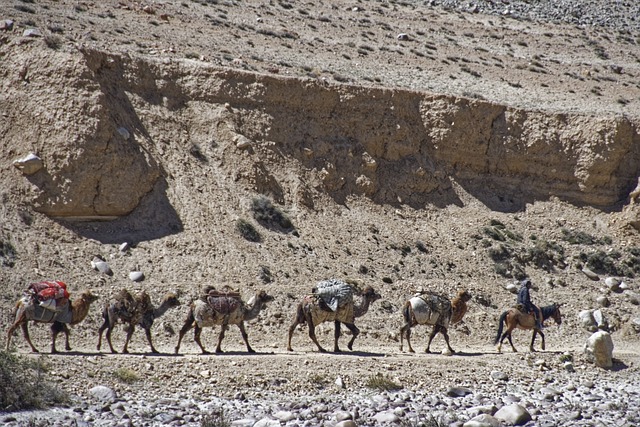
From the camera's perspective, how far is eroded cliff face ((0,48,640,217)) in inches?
988

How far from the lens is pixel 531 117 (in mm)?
31594

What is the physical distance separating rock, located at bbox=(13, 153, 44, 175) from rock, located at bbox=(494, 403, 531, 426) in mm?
15173

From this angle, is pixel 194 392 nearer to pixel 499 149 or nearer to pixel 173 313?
pixel 173 313

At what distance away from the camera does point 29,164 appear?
2458 centimetres

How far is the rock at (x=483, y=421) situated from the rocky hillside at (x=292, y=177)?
6.17m

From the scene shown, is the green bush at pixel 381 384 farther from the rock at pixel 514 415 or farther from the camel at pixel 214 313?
the camel at pixel 214 313

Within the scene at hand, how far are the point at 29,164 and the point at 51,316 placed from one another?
7758 millimetres

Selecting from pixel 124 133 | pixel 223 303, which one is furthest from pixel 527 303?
pixel 124 133

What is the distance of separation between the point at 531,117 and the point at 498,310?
31.5 feet

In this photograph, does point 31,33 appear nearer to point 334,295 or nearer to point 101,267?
point 101,267

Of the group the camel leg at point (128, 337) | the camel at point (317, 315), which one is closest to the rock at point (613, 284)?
the camel at point (317, 315)

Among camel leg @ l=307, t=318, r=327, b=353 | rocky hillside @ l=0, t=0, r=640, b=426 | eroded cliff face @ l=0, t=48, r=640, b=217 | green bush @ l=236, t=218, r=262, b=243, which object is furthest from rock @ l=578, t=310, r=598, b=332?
green bush @ l=236, t=218, r=262, b=243

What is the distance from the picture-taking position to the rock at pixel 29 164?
24.6m

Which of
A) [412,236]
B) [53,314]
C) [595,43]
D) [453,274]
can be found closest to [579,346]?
[453,274]
